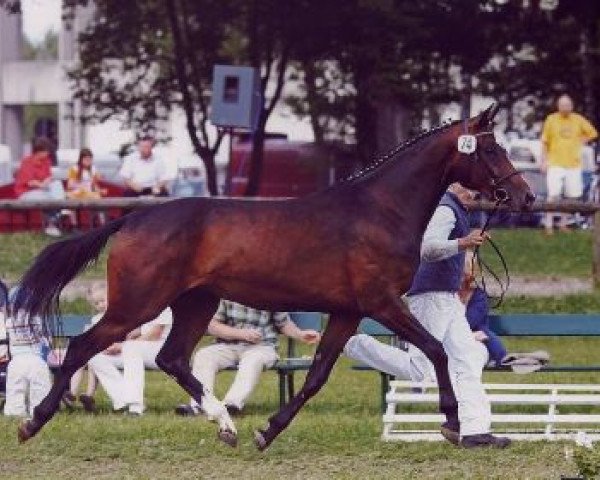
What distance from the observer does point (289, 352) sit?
681 inches

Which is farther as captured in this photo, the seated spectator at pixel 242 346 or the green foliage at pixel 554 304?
the green foliage at pixel 554 304

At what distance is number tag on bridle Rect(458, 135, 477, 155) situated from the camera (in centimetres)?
1262

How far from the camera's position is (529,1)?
32.2 m

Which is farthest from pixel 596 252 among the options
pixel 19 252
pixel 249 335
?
pixel 249 335

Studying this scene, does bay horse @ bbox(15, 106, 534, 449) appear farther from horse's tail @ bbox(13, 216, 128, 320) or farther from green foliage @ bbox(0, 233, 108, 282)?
green foliage @ bbox(0, 233, 108, 282)

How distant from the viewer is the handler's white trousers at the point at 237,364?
1553 cm

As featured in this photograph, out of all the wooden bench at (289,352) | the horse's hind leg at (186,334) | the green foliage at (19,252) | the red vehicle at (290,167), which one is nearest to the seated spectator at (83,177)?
the green foliage at (19,252)

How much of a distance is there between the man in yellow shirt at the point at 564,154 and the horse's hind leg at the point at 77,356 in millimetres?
15030

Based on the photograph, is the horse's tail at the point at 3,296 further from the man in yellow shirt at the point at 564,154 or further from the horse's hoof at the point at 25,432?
the man in yellow shirt at the point at 564,154

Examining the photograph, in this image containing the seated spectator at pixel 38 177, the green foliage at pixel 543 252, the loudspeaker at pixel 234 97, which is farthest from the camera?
the seated spectator at pixel 38 177

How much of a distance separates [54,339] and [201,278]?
1.25 metres

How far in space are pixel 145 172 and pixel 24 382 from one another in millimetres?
12987

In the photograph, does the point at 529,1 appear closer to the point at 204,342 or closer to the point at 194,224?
the point at 204,342

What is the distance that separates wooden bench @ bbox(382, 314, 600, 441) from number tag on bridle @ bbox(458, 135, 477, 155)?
1699 mm
